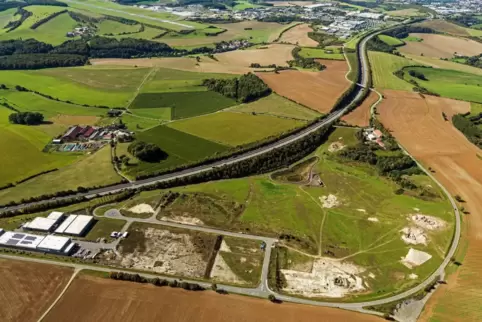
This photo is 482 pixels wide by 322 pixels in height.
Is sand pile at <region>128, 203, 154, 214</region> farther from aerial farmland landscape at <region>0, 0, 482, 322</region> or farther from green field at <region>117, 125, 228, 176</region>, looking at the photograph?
green field at <region>117, 125, 228, 176</region>

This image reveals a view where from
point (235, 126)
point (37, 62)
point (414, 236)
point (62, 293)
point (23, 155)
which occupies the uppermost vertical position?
point (37, 62)

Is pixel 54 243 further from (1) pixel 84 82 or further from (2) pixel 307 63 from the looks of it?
(2) pixel 307 63

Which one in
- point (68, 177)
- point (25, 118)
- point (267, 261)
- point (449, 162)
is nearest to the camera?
point (267, 261)

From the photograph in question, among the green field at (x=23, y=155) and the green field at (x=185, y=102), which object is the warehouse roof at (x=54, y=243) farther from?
the green field at (x=185, y=102)

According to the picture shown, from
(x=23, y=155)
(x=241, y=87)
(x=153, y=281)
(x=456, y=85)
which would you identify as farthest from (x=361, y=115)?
(x=23, y=155)

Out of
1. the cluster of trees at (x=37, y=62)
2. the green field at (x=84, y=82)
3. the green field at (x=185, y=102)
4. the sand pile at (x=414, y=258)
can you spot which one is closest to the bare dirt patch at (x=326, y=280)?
the sand pile at (x=414, y=258)

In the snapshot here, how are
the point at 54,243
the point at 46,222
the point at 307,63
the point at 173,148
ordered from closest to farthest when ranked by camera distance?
the point at 54,243
the point at 46,222
the point at 173,148
the point at 307,63

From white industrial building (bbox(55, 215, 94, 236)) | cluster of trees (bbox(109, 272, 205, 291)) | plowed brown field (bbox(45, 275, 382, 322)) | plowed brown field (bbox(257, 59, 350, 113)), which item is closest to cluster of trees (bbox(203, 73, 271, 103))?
plowed brown field (bbox(257, 59, 350, 113))
